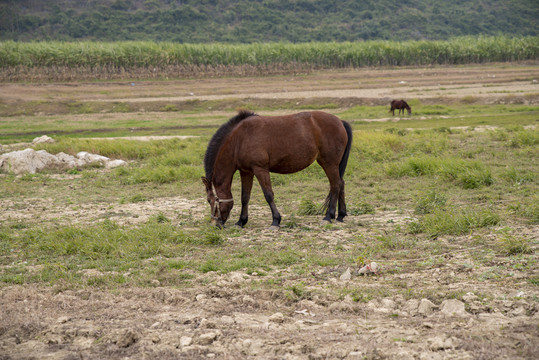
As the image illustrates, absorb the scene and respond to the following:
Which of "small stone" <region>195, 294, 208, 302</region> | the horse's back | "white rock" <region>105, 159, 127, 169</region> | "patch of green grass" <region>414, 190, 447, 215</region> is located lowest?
"white rock" <region>105, 159, 127, 169</region>

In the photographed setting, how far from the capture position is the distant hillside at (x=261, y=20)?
94812 millimetres

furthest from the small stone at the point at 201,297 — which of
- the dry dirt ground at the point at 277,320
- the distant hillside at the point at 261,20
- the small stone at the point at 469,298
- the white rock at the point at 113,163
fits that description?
the distant hillside at the point at 261,20

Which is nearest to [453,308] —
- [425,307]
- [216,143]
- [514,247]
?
[425,307]

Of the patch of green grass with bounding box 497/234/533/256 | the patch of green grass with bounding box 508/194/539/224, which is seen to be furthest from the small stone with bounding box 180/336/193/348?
the patch of green grass with bounding box 508/194/539/224

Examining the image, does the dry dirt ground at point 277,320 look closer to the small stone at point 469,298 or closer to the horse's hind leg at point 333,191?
the small stone at point 469,298

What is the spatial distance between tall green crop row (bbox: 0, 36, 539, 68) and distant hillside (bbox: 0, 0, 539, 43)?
38172 millimetres

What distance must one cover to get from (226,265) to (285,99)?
102 feet

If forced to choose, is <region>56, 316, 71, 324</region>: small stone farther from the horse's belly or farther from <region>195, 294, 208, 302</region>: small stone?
the horse's belly

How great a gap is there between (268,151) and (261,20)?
338ft

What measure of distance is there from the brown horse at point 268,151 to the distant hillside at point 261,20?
9029cm

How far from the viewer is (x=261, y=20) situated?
107m

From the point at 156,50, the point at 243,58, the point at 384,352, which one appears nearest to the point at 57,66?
the point at 156,50

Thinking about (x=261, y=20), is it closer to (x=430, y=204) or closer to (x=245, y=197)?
(x=245, y=197)

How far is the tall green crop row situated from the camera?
2037 inches
